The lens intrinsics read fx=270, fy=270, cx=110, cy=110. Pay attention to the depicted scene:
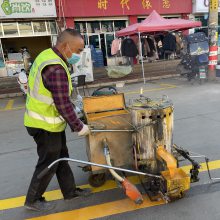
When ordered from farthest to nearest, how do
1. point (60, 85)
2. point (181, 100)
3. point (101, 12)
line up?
point (101, 12)
point (181, 100)
point (60, 85)

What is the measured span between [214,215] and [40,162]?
181 centimetres

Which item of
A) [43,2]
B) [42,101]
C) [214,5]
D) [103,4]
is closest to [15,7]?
[43,2]

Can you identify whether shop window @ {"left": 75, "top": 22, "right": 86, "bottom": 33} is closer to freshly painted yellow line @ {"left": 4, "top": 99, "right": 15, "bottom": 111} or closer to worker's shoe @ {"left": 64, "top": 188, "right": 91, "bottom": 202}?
freshly painted yellow line @ {"left": 4, "top": 99, "right": 15, "bottom": 111}

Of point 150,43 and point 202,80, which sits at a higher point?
point 150,43

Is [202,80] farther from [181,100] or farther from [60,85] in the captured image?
[60,85]

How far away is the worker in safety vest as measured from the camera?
7.98 ft

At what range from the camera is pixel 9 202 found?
10.3 ft

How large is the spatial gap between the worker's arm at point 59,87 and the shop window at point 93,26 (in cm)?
1352

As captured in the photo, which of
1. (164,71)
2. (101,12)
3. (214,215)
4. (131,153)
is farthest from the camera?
(101,12)

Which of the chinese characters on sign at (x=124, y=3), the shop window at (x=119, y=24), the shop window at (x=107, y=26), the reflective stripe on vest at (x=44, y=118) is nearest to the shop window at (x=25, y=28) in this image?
the shop window at (x=107, y=26)

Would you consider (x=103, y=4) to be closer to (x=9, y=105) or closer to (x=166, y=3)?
(x=166, y=3)

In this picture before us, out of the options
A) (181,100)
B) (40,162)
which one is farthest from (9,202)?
(181,100)

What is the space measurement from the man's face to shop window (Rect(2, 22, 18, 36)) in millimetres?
12372

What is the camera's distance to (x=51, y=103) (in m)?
2.56
